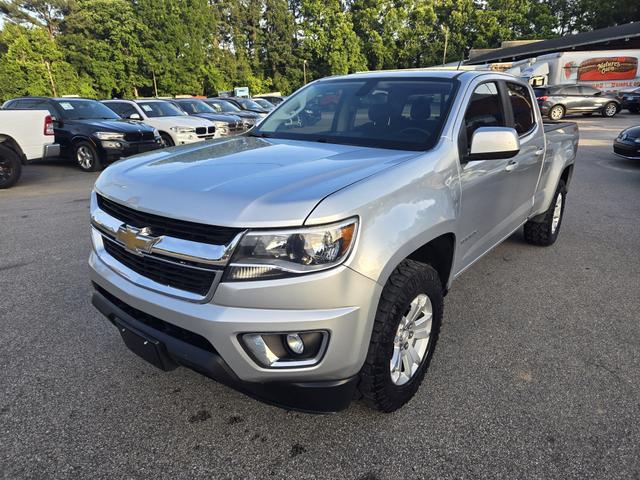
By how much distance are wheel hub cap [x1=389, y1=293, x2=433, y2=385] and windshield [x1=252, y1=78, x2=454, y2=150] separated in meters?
0.91

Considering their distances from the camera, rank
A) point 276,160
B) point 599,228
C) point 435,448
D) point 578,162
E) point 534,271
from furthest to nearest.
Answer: point 578,162 < point 599,228 < point 534,271 < point 276,160 < point 435,448

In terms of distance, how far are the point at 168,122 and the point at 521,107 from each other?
32.9 feet

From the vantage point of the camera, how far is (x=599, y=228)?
5.61m

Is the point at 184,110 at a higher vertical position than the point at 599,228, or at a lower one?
higher

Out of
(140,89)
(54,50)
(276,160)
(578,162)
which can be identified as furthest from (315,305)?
(140,89)

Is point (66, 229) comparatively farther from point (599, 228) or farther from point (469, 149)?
point (599, 228)

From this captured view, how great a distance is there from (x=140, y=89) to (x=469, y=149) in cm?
5599

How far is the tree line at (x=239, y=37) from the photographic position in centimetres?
4519

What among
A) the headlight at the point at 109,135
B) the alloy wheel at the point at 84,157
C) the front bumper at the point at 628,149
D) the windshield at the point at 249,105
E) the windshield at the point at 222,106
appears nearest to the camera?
the front bumper at the point at 628,149

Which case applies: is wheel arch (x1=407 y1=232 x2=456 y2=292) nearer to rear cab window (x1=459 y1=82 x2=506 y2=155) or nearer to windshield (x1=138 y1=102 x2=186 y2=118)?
rear cab window (x1=459 y1=82 x2=506 y2=155)

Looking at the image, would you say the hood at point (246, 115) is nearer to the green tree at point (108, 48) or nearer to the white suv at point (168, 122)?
the white suv at point (168, 122)

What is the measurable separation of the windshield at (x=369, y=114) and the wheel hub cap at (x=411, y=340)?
915 millimetres

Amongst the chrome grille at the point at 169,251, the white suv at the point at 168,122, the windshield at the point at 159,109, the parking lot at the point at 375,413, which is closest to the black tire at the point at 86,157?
the white suv at the point at 168,122

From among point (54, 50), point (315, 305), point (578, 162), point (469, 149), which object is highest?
point (54, 50)
